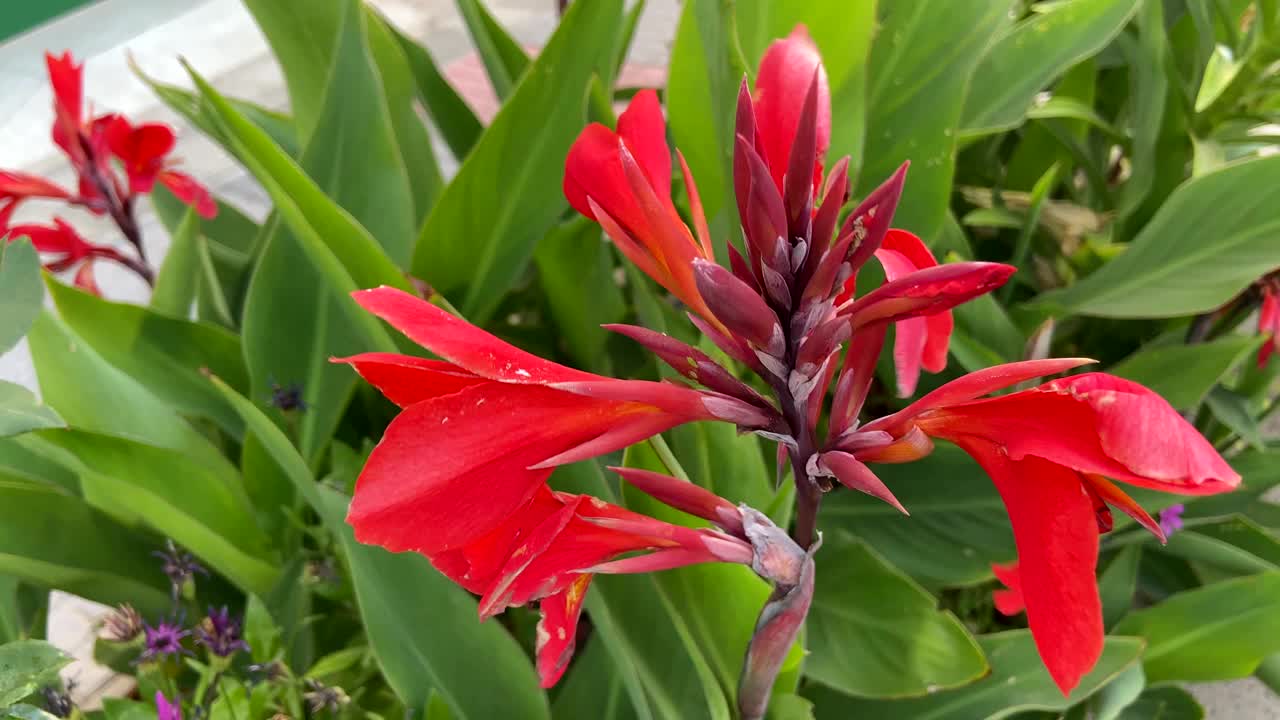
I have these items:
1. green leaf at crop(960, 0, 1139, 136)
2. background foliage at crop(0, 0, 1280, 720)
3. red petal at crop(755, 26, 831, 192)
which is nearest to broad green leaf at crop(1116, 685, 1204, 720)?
background foliage at crop(0, 0, 1280, 720)

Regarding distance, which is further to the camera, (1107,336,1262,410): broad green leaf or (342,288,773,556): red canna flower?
(1107,336,1262,410): broad green leaf

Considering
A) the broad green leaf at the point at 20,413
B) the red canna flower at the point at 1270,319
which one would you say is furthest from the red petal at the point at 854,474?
the red canna flower at the point at 1270,319

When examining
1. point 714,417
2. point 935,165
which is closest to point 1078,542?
point 714,417

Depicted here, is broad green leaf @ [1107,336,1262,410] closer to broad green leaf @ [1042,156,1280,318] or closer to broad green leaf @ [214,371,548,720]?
broad green leaf @ [1042,156,1280,318]

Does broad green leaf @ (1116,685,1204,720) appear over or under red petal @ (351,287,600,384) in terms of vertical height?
under

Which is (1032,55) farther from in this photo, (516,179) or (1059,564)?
(1059,564)

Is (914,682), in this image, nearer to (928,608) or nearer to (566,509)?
(928,608)
